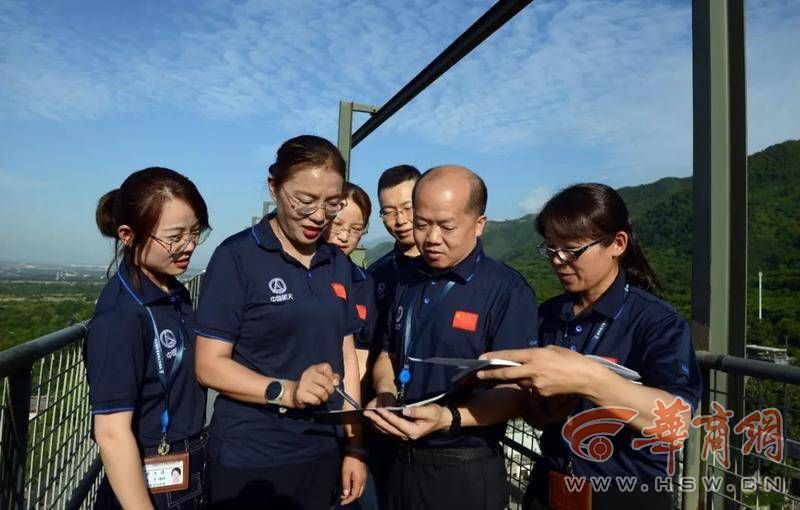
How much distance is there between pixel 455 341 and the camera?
→ 7.27 feet

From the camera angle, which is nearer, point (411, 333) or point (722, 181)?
point (722, 181)

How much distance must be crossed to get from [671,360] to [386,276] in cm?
173

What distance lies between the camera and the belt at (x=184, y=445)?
1.98 meters

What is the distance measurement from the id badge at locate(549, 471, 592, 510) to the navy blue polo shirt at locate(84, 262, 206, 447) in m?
1.31

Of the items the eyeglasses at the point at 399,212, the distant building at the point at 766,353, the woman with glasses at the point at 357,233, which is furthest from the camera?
the eyeglasses at the point at 399,212

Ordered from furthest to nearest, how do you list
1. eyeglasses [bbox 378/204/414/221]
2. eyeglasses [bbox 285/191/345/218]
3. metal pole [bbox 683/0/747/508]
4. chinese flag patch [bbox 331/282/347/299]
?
eyeglasses [bbox 378/204/414/221] < chinese flag patch [bbox 331/282/347/299] < eyeglasses [bbox 285/191/345/218] < metal pole [bbox 683/0/747/508]

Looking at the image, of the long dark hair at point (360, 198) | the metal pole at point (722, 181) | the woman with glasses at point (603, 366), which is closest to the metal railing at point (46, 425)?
the woman with glasses at point (603, 366)

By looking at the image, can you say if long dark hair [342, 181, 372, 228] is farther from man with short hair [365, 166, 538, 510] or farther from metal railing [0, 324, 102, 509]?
metal railing [0, 324, 102, 509]

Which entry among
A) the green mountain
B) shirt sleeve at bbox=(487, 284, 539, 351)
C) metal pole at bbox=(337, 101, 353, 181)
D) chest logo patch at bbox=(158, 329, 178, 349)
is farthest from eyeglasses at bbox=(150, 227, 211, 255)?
the green mountain

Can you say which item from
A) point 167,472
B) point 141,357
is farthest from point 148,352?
point 167,472

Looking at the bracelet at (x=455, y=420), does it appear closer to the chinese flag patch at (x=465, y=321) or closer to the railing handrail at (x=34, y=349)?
the chinese flag patch at (x=465, y=321)

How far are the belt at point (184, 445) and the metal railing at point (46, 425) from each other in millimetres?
417

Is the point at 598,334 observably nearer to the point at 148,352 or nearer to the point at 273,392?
the point at 273,392

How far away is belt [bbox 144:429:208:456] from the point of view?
1976mm
